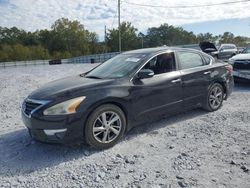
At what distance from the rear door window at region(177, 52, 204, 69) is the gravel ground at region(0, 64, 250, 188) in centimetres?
109

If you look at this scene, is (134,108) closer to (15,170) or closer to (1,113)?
(15,170)

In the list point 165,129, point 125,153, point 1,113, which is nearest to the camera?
point 125,153

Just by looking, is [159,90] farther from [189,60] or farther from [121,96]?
[189,60]

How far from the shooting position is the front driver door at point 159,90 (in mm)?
4798

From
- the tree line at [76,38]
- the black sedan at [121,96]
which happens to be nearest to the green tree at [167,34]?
the tree line at [76,38]

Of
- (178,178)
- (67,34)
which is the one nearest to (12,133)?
(178,178)

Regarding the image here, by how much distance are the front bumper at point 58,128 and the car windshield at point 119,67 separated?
1188 millimetres

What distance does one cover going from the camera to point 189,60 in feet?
19.1

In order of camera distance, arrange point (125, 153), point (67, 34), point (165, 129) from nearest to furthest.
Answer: point (125, 153) < point (165, 129) < point (67, 34)

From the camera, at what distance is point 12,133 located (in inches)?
211

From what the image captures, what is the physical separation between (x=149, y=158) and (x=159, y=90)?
1.40 meters

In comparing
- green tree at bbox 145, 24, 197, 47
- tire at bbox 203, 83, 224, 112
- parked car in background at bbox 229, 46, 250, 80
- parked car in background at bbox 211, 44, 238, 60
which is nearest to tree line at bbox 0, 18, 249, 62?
green tree at bbox 145, 24, 197, 47

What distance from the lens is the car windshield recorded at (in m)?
4.98

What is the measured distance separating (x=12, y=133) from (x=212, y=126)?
12.3 feet
